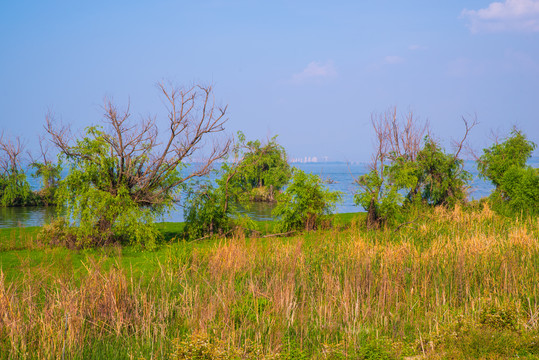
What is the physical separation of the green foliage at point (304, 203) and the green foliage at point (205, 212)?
7.24 feet

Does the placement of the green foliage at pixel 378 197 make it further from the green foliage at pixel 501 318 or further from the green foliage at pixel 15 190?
the green foliage at pixel 15 190

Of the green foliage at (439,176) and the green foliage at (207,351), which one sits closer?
the green foliage at (207,351)

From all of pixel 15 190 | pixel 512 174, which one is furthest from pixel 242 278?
pixel 15 190

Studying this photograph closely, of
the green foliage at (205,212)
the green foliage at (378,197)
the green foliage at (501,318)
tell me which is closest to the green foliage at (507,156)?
the green foliage at (378,197)

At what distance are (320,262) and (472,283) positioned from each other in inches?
103

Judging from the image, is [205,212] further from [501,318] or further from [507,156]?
[507,156]

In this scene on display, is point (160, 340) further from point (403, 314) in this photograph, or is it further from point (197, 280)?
point (403, 314)

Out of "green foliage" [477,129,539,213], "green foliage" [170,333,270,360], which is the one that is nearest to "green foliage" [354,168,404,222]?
"green foliage" [477,129,539,213]

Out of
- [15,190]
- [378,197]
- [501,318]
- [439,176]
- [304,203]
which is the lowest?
[501,318]

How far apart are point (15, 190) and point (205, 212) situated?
2694 centimetres

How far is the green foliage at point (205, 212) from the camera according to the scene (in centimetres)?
1539

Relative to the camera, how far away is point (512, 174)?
18953mm

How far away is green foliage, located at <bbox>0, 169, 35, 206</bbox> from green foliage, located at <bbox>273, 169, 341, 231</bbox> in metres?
26.8

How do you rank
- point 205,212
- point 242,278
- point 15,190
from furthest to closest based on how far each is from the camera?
1. point 15,190
2. point 205,212
3. point 242,278
